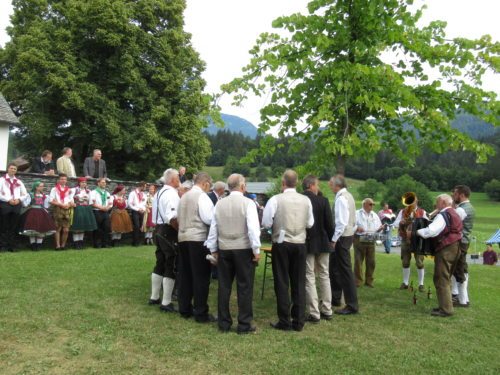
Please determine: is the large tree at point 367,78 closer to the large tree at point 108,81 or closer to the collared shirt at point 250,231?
the collared shirt at point 250,231

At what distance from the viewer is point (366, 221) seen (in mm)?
10914

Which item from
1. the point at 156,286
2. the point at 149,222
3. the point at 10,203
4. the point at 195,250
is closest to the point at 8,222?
the point at 10,203

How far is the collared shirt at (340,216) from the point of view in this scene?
24.5 feet

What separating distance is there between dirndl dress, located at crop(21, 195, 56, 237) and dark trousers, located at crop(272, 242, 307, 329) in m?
8.07

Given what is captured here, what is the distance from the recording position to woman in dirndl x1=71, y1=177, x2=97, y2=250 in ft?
43.4

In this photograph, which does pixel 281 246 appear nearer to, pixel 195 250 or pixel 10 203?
pixel 195 250

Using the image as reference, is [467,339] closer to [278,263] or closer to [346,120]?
[278,263]

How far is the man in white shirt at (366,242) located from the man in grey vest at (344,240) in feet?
8.37

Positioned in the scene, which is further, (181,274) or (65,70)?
(65,70)

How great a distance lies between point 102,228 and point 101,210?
0.57 meters

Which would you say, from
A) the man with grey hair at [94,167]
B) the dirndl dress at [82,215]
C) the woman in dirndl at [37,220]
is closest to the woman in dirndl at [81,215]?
the dirndl dress at [82,215]

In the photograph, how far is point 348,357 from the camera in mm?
5426

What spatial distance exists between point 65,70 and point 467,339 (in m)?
24.0

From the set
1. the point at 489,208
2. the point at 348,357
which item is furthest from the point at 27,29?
the point at 489,208
